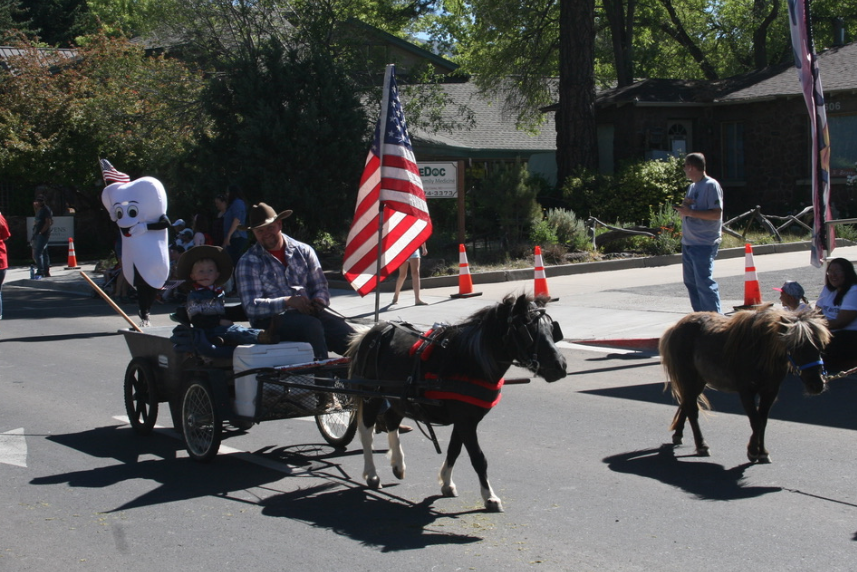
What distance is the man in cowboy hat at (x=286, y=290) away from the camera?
688 cm

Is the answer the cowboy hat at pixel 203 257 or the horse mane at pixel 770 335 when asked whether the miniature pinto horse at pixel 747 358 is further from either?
the cowboy hat at pixel 203 257

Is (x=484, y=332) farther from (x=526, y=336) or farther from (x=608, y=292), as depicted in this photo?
(x=608, y=292)

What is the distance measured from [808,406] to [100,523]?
5955 mm

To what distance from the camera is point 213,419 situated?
6.64 meters

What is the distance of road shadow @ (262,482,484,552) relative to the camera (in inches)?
204

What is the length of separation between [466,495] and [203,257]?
2.99 metres

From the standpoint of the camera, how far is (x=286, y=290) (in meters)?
7.15

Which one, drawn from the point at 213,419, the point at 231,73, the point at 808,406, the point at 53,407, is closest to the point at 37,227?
the point at 231,73

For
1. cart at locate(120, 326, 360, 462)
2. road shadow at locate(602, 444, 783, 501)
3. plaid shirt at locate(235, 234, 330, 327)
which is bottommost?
road shadow at locate(602, 444, 783, 501)

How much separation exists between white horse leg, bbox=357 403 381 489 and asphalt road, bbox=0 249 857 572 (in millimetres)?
94

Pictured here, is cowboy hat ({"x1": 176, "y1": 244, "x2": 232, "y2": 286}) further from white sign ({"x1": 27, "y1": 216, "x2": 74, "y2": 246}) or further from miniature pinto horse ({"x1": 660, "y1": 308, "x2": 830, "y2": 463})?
white sign ({"x1": 27, "y1": 216, "x2": 74, "y2": 246})

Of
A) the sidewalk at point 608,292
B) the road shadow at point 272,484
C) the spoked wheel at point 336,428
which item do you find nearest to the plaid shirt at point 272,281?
the spoked wheel at point 336,428

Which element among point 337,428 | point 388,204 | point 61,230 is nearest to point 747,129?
point 61,230

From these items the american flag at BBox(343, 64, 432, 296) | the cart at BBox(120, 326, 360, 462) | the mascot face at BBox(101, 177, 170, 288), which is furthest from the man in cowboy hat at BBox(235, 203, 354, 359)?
the mascot face at BBox(101, 177, 170, 288)
